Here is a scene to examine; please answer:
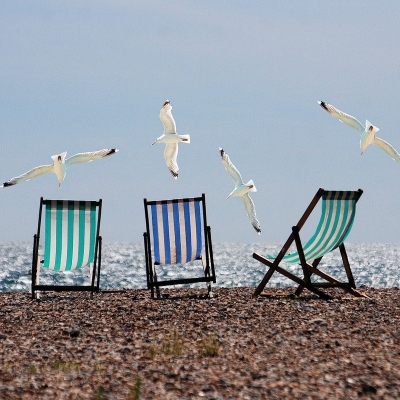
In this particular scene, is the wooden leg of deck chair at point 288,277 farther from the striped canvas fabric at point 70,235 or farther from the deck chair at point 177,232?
the striped canvas fabric at point 70,235

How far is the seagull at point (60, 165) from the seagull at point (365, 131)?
2559 mm

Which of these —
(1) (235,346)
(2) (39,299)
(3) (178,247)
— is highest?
(3) (178,247)

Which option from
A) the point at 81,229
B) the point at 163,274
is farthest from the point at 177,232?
the point at 163,274

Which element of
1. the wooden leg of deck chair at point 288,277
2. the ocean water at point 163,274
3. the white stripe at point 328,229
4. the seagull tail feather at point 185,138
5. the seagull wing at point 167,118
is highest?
the ocean water at point 163,274

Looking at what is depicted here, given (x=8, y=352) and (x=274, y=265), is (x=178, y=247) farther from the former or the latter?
(x=8, y=352)

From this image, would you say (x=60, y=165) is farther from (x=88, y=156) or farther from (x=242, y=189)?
(x=242, y=189)

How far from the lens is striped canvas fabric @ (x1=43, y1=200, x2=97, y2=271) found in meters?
7.91

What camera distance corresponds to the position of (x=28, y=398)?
3.79 meters

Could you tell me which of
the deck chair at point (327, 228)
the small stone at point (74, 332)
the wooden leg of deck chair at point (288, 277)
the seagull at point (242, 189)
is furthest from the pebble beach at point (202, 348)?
the seagull at point (242, 189)

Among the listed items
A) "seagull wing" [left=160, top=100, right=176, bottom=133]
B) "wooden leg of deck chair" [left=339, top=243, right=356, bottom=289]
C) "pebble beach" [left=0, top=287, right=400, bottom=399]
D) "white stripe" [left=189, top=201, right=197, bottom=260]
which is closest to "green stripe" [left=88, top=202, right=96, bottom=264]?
"pebble beach" [left=0, top=287, right=400, bottom=399]

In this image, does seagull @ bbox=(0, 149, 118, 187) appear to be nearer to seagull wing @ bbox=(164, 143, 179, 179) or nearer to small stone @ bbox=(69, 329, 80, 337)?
seagull wing @ bbox=(164, 143, 179, 179)

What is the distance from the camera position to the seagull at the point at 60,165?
27.7 ft

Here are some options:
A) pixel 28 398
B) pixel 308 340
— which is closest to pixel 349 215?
pixel 308 340

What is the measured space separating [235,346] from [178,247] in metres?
2.92
